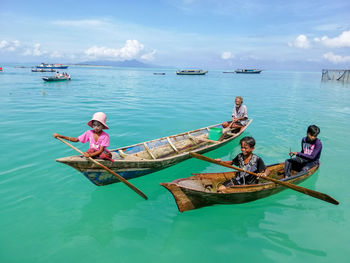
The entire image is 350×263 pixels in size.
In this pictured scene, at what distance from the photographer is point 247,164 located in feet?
18.0

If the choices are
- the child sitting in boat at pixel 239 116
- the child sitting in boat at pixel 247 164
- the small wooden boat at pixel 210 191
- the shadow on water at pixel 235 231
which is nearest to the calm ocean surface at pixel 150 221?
the shadow on water at pixel 235 231

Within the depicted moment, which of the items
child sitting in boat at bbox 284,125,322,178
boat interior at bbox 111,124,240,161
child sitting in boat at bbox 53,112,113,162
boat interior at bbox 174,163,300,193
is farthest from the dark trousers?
child sitting in boat at bbox 53,112,113,162

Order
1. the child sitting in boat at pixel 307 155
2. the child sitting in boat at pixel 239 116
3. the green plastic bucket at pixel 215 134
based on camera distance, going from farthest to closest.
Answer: the child sitting in boat at pixel 239 116 < the green plastic bucket at pixel 215 134 < the child sitting in boat at pixel 307 155

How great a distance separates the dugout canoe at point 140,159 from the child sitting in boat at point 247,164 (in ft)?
7.83

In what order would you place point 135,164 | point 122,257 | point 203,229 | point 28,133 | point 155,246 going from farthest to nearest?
point 28,133, point 135,164, point 203,229, point 155,246, point 122,257

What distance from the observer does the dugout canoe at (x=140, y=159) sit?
5.63 m

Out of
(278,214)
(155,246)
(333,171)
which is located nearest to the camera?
(155,246)

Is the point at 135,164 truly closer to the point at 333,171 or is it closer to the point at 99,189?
the point at 99,189

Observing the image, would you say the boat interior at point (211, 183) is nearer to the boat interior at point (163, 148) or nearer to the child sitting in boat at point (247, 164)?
the child sitting in boat at point (247, 164)

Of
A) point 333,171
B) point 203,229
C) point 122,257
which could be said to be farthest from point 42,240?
point 333,171

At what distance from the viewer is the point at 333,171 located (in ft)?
27.0

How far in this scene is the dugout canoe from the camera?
5.63 m

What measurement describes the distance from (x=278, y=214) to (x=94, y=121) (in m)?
5.69

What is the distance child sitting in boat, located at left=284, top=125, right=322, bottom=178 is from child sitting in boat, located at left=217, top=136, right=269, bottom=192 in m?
1.87
